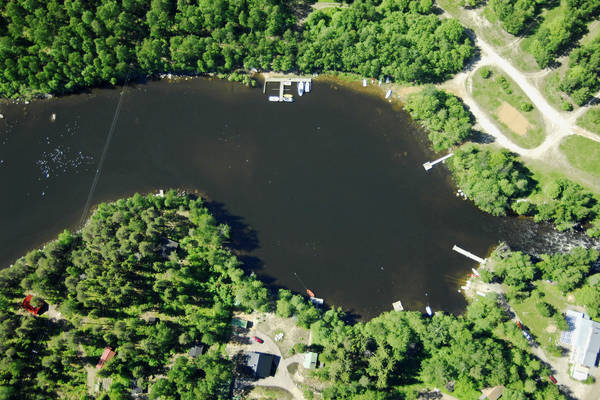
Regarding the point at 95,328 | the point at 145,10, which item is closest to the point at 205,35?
the point at 145,10

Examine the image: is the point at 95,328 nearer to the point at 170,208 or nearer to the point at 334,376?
the point at 170,208

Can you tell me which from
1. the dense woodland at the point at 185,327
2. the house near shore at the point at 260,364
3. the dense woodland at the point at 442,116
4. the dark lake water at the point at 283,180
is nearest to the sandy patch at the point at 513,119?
the dense woodland at the point at 442,116

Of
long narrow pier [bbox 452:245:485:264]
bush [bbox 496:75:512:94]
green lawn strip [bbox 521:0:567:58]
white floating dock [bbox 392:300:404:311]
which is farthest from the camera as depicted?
green lawn strip [bbox 521:0:567:58]

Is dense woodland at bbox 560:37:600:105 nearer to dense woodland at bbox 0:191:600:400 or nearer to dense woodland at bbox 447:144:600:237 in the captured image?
dense woodland at bbox 447:144:600:237

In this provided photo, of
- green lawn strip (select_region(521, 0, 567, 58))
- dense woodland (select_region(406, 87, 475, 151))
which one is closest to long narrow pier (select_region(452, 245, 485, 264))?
dense woodland (select_region(406, 87, 475, 151))

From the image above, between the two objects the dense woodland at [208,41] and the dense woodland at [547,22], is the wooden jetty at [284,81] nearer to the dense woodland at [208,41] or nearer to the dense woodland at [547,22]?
the dense woodland at [208,41]

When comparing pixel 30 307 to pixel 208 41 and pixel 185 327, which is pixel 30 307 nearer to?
pixel 185 327
